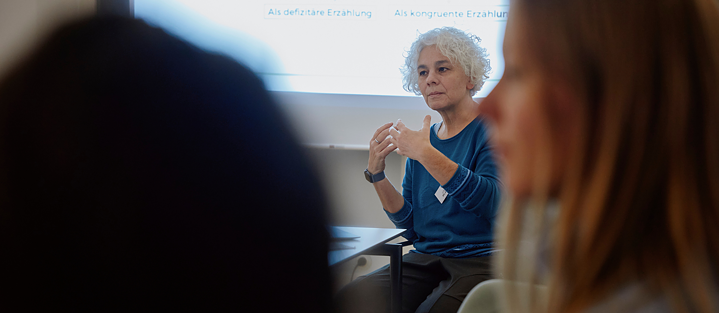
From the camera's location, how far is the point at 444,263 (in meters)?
1.42

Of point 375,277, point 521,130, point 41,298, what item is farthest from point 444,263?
point 41,298

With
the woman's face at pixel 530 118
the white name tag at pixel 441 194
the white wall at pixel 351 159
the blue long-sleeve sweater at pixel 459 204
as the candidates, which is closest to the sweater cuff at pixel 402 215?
the blue long-sleeve sweater at pixel 459 204

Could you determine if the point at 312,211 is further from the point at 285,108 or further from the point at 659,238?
the point at 659,238

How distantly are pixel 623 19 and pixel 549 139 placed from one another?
107 millimetres

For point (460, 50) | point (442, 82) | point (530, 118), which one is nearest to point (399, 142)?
point (442, 82)

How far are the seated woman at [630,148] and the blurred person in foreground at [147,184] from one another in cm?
20

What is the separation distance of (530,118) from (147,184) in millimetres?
317

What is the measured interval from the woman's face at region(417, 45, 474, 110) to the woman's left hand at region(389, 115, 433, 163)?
0.12m

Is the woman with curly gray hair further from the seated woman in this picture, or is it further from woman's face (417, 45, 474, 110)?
the seated woman

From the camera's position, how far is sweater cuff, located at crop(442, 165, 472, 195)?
1403 millimetres

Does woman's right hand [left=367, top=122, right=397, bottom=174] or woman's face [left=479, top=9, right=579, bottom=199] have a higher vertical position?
woman's face [left=479, top=9, right=579, bottom=199]

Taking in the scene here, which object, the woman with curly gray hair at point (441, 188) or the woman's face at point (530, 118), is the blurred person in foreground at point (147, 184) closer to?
the woman's face at point (530, 118)

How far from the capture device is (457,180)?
4.64 feet

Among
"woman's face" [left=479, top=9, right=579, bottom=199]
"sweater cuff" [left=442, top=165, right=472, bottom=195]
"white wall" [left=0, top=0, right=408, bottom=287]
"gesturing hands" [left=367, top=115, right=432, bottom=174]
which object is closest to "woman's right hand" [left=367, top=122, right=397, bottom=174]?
"gesturing hands" [left=367, top=115, right=432, bottom=174]
